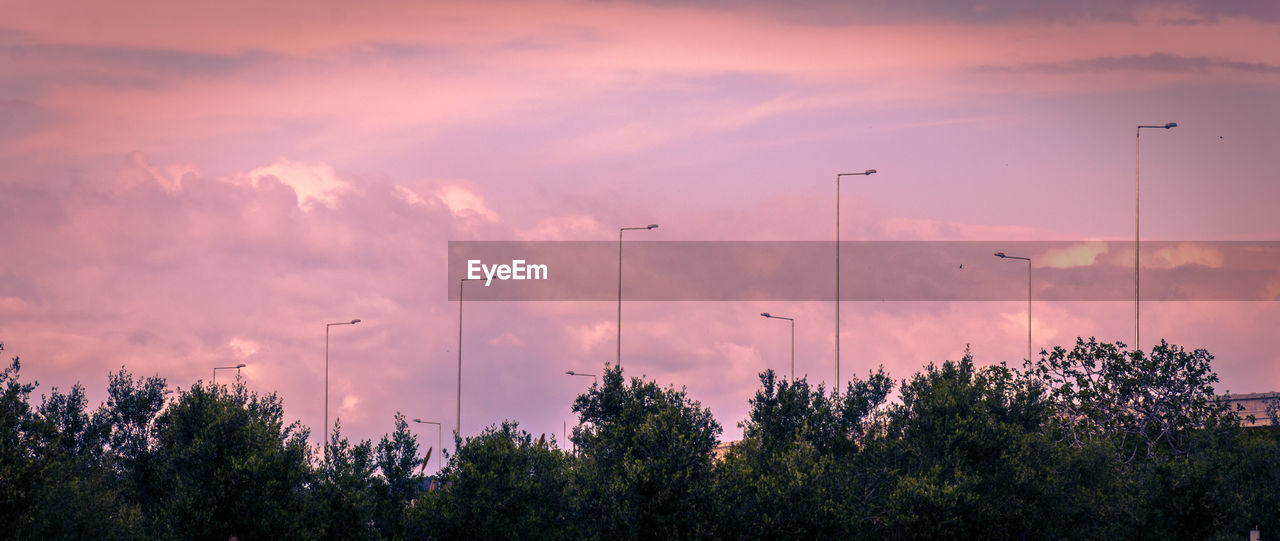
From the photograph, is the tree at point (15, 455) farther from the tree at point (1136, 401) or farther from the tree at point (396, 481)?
the tree at point (1136, 401)

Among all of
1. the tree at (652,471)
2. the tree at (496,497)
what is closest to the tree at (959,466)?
the tree at (652,471)

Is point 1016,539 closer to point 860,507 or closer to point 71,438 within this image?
point 860,507

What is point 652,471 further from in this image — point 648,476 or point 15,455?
point 15,455

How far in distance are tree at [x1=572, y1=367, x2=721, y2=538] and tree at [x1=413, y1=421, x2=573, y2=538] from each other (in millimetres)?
2455

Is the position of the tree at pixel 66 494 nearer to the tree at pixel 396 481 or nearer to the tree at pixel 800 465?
the tree at pixel 396 481

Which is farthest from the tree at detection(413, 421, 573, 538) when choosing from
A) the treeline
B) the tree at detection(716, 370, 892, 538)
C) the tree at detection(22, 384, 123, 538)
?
the tree at detection(22, 384, 123, 538)

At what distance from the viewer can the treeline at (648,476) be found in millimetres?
59156

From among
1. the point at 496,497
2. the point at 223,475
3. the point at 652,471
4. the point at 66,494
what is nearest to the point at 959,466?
the point at 652,471

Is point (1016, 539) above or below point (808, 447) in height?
below

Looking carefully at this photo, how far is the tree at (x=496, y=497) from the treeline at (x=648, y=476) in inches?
4.0

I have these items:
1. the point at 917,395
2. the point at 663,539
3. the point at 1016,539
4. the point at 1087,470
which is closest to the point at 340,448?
the point at 663,539

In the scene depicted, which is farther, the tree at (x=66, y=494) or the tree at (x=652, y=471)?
the tree at (x=652, y=471)

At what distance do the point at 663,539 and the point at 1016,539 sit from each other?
19.0m

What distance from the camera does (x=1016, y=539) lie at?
2589 inches
